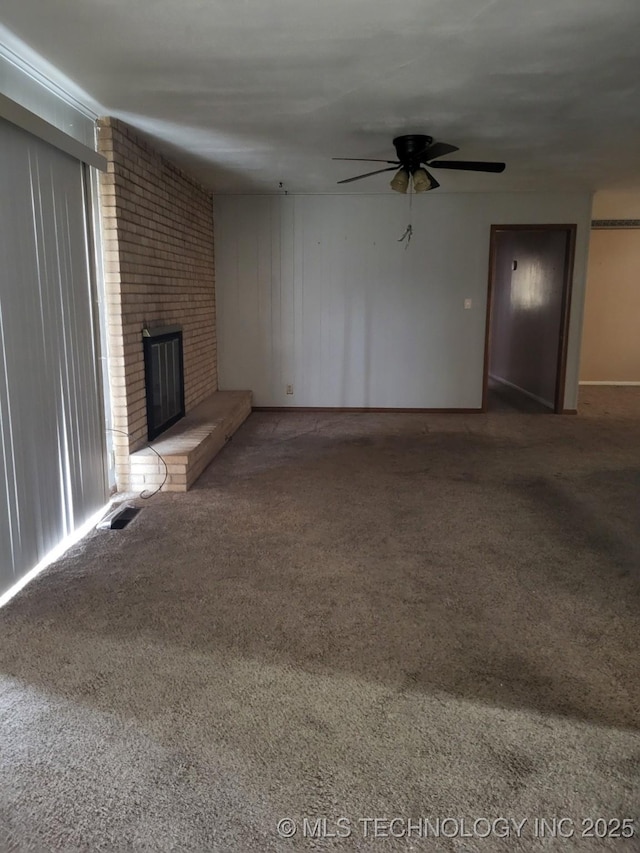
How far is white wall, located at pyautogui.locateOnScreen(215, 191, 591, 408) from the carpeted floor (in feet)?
10.1

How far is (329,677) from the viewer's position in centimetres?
210

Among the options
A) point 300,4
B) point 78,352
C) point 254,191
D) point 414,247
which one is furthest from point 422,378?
point 300,4

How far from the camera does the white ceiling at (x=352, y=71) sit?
7.84ft

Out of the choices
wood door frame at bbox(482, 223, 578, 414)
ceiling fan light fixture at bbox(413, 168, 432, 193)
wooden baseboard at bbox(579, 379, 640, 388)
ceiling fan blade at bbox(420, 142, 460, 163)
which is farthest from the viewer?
wooden baseboard at bbox(579, 379, 640, 388)

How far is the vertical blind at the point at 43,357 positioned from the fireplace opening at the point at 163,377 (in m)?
0.71

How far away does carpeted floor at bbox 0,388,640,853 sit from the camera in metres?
1.56

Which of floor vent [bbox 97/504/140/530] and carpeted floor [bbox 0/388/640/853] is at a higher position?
floor vent [bbox 97/504/140/530]

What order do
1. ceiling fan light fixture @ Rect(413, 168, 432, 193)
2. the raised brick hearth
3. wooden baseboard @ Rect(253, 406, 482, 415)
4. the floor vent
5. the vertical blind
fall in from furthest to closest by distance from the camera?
wooden baseboard @ Rect(253, 406, 482, 415) → ceiling fan light fixture @ Rect(413, 168, 432, 193) → the raised brick hearth → the floor vent → the vertical blind

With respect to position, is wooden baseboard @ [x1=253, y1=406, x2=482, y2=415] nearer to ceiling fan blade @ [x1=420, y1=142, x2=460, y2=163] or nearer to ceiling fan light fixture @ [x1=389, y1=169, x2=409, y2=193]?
ceiling fan light fixture @ [x1=389, y1=169, x2=409, y2=193]

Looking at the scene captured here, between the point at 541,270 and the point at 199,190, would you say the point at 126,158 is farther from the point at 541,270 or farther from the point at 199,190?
the point at 541,270

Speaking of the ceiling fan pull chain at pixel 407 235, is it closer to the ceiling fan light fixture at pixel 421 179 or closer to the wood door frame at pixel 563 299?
the wood door frame at pixel 563 299

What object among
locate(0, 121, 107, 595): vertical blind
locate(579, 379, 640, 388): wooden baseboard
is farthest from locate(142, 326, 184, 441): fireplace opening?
locate(579, 379, 640, 388): wooden baseboard

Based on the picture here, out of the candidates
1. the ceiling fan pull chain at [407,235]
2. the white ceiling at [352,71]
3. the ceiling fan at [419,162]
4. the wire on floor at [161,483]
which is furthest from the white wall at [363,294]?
the wire on floor at [161,483]

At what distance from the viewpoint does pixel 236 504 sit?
3834 millimetres
